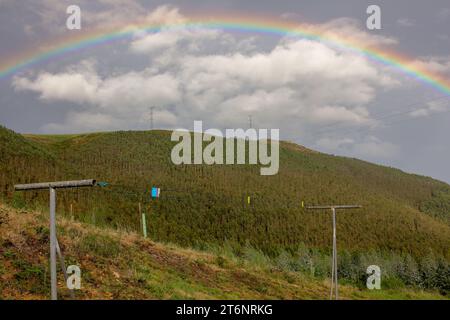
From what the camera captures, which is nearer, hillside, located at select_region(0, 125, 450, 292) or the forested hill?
hillside, located at select_region(0, 125, 450, 292)

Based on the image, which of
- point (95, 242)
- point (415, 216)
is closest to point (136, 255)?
point (95, 242)

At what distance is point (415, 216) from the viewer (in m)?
73.2

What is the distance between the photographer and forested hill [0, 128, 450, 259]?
3597 cm

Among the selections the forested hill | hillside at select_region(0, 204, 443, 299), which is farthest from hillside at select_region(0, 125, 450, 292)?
hillside at select_region(0, 204, 443, 299)


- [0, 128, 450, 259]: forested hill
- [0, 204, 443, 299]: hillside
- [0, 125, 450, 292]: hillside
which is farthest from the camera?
[0, 128, 450, 259]: forested hill

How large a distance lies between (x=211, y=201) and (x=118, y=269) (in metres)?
42.7

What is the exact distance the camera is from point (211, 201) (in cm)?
5562

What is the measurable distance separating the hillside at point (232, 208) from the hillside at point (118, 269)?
3.97 meters

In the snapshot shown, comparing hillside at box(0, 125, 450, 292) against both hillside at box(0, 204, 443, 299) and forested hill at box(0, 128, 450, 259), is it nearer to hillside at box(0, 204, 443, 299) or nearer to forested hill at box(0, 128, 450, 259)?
forested hill at box(0, 128, 450, 259)

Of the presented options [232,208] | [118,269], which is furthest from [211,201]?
[118,269]

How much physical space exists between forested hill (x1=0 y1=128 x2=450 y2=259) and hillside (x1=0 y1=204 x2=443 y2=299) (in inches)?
319

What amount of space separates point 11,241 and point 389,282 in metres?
29.7

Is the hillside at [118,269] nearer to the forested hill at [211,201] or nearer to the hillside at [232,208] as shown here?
the hillside at [232,208]
